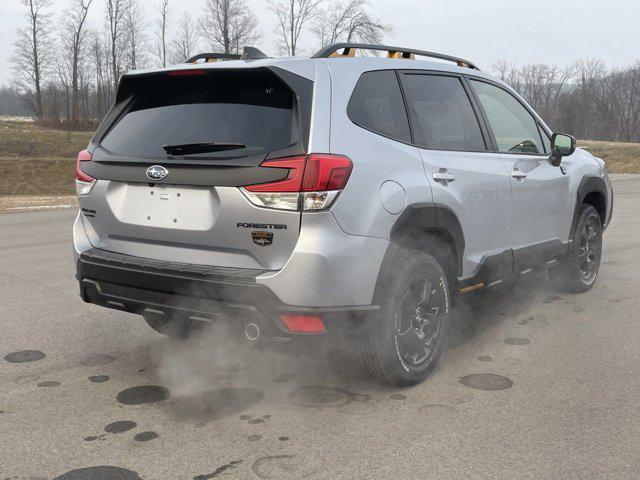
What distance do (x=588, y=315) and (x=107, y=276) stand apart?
3.73 metres

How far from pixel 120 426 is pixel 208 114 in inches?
63.5

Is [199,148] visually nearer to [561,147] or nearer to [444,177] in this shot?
[444,177]

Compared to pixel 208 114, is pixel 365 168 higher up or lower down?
lower down

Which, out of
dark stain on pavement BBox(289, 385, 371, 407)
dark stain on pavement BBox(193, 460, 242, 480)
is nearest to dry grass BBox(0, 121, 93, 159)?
dark stain on pavement BBox(289, 385, 371, 407)

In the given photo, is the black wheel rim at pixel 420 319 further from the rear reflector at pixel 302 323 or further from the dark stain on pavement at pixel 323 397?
the rear reflector at pixel 302 323

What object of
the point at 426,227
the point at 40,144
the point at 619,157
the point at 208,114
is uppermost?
the point at 40,144

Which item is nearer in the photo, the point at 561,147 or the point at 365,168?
the point at 365,168

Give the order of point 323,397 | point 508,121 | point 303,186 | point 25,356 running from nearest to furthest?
point 303,186, point 323,397, point 25,356, point 508,121

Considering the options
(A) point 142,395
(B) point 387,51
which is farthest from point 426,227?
(A) point 142,395

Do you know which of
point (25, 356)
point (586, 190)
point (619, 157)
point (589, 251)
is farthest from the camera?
point (619, 157)

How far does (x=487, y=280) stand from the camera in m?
4.43

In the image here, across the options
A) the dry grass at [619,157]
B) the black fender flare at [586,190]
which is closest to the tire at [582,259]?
the black fender flare at [586,190]

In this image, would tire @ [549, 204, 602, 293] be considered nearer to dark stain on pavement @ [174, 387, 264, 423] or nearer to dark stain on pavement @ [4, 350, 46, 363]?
dark stain on pavement @ [174, 387, 264, 423]

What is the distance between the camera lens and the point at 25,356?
4.34 m
